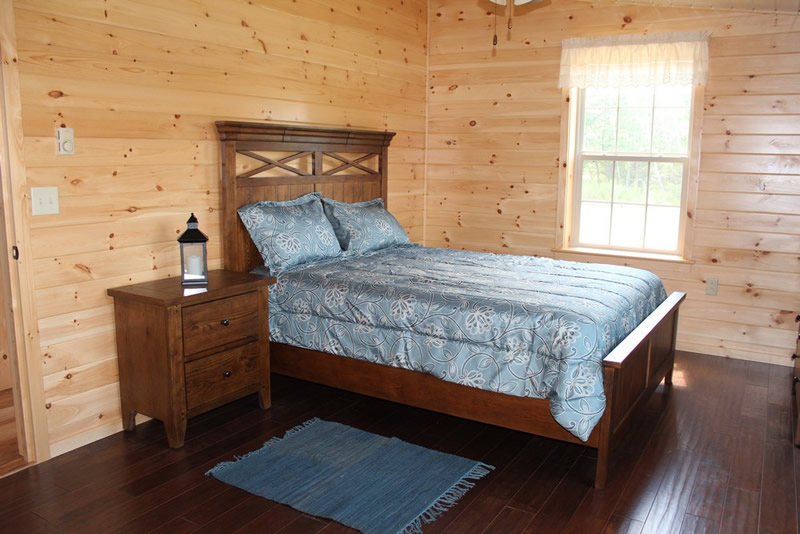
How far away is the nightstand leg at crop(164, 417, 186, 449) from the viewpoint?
3.00m

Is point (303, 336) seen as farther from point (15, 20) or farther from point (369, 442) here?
point (15, 20)

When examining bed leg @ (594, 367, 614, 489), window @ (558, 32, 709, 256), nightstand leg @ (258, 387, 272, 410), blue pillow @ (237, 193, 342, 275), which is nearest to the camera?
bed leg @ (594, 367, 614, 489)

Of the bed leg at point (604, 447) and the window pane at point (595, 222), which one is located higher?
the window pane at point (595, 222)

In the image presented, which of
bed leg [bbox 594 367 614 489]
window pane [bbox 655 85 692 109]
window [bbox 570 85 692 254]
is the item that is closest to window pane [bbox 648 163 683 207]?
window [bbox 570 85 692 254]

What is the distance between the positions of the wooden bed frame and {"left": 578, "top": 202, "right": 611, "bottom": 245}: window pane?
49.4 inches

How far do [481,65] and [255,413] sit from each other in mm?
3283

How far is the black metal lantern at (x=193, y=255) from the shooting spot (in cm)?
319

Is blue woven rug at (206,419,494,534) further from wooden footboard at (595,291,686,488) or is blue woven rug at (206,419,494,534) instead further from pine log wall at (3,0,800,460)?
pine log wall at (3,0,800,460)

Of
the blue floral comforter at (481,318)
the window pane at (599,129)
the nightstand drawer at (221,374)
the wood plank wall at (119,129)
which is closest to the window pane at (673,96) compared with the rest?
the window pane at (599,129)

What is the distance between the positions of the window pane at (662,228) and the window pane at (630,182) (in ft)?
0.42

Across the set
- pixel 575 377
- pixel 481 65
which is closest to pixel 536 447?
pixel 575 377

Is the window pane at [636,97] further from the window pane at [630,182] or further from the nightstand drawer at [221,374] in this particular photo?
the nightstand drawer at [221,374]

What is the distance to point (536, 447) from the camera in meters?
3.12

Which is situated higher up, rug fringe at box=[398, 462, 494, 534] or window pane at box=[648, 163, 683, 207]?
window pane at box=[648, 163, 683, 207]
